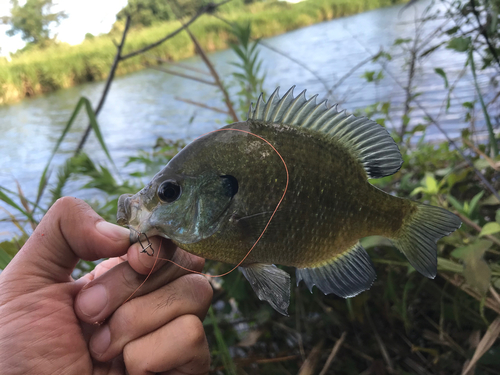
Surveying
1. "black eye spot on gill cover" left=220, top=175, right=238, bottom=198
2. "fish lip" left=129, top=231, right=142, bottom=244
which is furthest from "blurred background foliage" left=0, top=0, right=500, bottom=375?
"black eye spot on gill cover" left=220, top=175, right=238, bottom=198

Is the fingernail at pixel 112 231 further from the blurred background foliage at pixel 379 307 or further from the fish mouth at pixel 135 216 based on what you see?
the blurred background foliage at pixel 379 307

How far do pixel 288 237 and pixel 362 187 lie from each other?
0.29m

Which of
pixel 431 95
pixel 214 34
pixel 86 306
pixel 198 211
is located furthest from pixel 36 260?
pixel 214 34

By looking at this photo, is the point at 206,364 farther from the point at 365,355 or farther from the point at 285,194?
the point at 365,355

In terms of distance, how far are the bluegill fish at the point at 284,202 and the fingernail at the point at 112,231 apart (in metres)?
0.09

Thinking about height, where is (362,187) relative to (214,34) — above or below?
below

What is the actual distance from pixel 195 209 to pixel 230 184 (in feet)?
0.43

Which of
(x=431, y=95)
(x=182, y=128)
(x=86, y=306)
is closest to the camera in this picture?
(x=86, y=306)

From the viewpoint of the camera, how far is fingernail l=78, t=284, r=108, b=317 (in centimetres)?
114

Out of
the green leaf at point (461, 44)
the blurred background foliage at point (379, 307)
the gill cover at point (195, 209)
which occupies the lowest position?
the blurred background foliage at point (379, 307)

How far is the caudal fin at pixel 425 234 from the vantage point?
1.02 m

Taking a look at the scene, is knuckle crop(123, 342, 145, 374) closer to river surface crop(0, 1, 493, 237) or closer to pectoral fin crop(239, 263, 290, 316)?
pectoral fin crop(239, 263, 290, 316)

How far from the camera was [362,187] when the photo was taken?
3.48 feet

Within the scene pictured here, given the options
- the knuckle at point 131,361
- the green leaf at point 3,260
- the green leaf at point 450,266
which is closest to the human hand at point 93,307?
the knuckle at point 131,361
